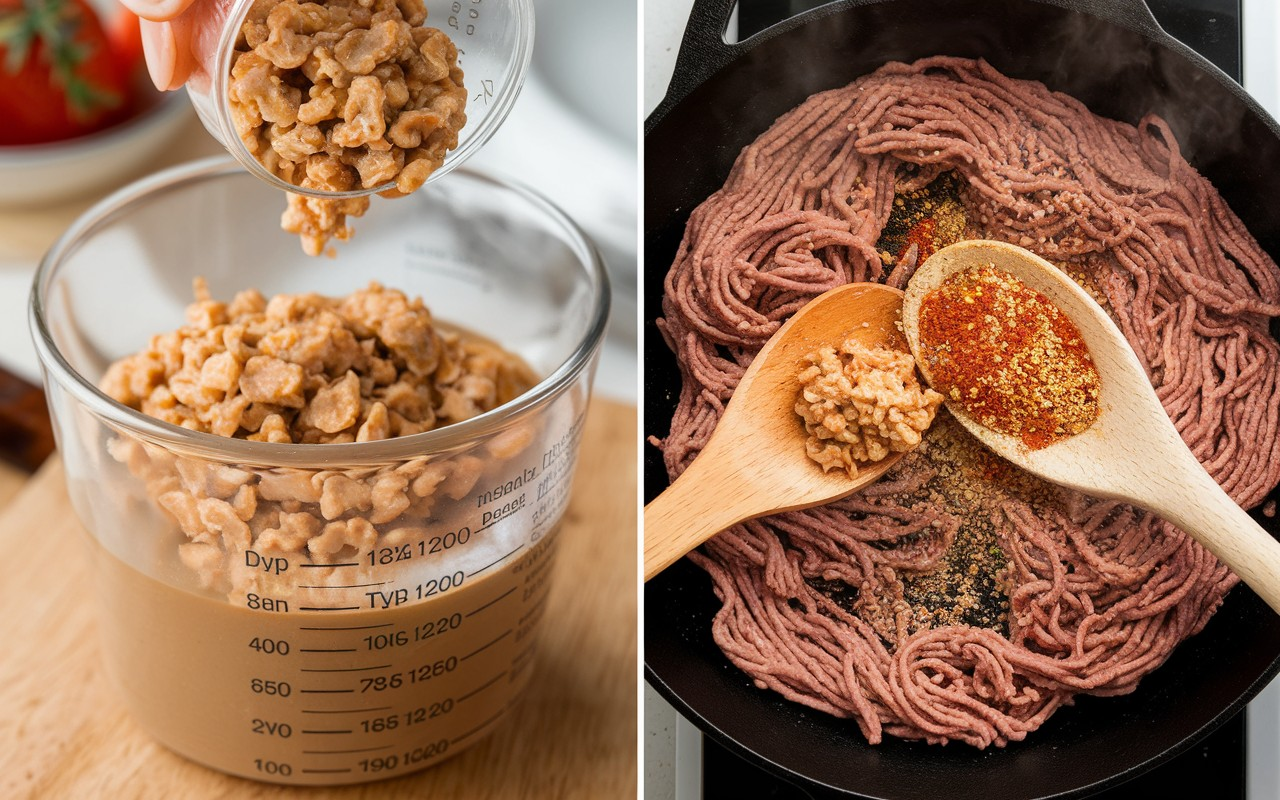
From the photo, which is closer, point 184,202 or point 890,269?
point 890,269

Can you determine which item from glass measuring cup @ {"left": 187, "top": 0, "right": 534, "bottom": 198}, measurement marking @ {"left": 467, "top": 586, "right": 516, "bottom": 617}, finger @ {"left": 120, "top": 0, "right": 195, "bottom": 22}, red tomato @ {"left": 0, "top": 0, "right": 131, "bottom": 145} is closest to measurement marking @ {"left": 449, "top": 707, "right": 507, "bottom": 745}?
measurement marking @ {"left": 467, "top": 586, "right": 516, "bottom": 617}

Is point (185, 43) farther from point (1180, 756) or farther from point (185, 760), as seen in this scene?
point (1180, 756)

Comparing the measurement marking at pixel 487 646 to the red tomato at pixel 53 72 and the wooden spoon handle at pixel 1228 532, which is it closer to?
the wooden spoon handle at pixel 1228 532

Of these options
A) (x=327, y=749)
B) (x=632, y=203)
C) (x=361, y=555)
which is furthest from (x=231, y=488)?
(x=632, y=203)

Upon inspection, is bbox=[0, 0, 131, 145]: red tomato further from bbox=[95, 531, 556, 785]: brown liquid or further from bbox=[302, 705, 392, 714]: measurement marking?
bbox=[302, 705, 392, 714]: measurement marking

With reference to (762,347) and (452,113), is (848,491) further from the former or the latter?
(452,113)

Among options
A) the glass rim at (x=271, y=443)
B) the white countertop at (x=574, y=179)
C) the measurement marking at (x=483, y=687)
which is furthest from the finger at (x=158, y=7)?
the white countertop at (x=574, y=179)
